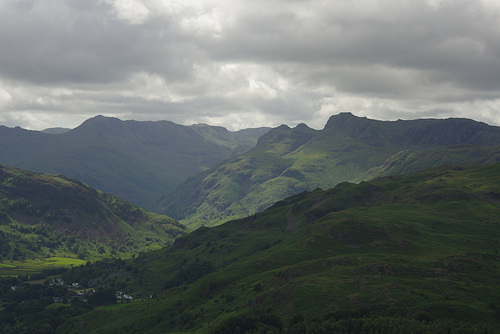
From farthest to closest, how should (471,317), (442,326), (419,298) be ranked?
1. (419,298)
2. (471,317)
3. (442,326)

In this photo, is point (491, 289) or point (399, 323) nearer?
point (399, 323)

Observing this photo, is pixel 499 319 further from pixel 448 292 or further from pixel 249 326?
pixel 249 326

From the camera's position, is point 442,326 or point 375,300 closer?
point 442,326

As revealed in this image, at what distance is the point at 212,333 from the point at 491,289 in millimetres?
129067

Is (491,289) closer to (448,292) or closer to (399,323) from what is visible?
(448,292)

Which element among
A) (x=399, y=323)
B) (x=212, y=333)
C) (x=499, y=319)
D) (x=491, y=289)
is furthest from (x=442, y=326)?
(x=212, y=333)

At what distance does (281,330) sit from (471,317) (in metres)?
77.5

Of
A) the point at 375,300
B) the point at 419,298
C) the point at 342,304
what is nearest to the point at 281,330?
the point at 342,304

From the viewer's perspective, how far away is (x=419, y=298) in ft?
626

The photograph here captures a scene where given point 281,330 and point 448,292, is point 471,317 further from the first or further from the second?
point 281,330

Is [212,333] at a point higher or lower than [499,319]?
lower

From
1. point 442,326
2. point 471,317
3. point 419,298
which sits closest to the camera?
point 442,326

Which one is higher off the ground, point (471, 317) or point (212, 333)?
point (471, 317)

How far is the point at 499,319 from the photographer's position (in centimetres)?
16800
